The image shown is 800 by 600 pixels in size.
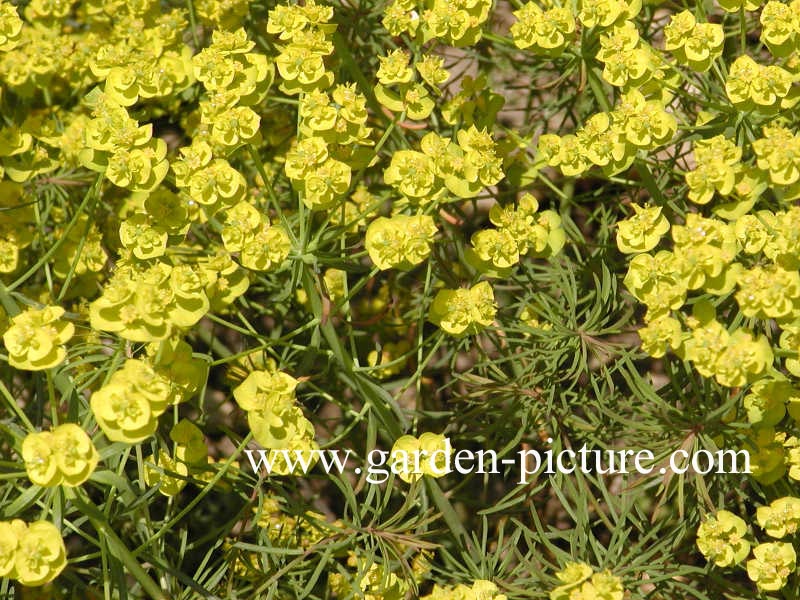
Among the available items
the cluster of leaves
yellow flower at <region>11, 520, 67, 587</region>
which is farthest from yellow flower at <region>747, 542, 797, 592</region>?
yellow flower at <region>11, 520, 67, 587</region>

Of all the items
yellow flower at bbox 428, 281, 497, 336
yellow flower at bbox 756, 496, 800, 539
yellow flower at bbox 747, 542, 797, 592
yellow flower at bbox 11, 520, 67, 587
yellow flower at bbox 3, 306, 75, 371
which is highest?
yellow flower at bbox 3, 306, 75, 371

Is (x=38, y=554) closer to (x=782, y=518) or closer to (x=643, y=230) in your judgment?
(x=643, y=230)

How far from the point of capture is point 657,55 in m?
1.80

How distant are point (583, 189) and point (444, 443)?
125 centimetres

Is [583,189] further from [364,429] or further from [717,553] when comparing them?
[717,553]

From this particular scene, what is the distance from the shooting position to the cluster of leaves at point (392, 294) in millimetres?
1525

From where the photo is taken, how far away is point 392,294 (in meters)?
2.32

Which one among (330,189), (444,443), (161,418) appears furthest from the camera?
(161,418)

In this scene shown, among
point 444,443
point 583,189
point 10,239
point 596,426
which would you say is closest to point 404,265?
point 444,443

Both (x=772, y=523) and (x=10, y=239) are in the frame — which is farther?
(x=10, y=239)

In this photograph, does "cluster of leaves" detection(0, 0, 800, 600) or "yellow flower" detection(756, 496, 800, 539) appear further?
"yellow flower" detection(756, 496, 800, 539)

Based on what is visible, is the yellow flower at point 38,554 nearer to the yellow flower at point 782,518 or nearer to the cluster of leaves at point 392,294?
the cluster of leaves at point 392,294

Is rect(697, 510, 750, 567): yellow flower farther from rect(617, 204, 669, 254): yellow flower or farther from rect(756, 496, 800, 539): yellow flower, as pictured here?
rect(617, 204, 669, 254): yellow flower

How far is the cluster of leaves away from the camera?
60.1 inches
